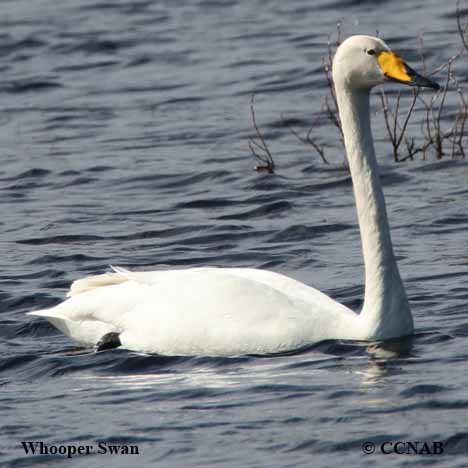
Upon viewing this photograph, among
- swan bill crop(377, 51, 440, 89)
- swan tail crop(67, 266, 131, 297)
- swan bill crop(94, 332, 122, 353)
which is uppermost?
swan bill crop(377, 51, 440, 89)

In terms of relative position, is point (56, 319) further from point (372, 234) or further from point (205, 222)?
point (205, 222)

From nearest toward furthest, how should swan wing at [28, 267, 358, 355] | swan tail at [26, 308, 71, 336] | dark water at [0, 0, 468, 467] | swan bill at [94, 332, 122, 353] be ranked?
dark water at [0, 0, 468, 467] → swan wing at [28, 267, 358, 355] → swan bill at [94, 332, 122, 353] → swan tail at [26, 308, 71, 336]

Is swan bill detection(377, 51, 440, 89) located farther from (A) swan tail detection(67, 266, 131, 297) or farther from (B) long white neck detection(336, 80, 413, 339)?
(A) swan tail detection(67, 266, 131, 297)

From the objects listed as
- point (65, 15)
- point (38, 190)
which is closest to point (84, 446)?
point (38, 190)

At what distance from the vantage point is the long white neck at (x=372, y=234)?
811 centimetres

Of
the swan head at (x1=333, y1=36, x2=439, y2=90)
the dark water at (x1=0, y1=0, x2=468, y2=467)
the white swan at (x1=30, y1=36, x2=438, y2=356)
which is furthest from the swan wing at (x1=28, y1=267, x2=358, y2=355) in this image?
the swan head at (x1=333, y1=36, x2=439, y2=90)

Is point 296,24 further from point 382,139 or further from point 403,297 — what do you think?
point 403,297

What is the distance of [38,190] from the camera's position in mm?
13555

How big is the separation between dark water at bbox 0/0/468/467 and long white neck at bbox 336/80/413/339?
0.49ft

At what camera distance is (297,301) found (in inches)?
321

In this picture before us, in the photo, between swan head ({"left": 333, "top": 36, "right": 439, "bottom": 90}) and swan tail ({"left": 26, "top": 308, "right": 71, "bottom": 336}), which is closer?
swan head ({"left": 333, "top": 36, "right": 439, "bottom": 90})

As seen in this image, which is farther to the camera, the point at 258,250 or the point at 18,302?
the point at 258,250

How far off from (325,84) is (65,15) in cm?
613

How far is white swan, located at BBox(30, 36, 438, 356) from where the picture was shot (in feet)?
26.5
